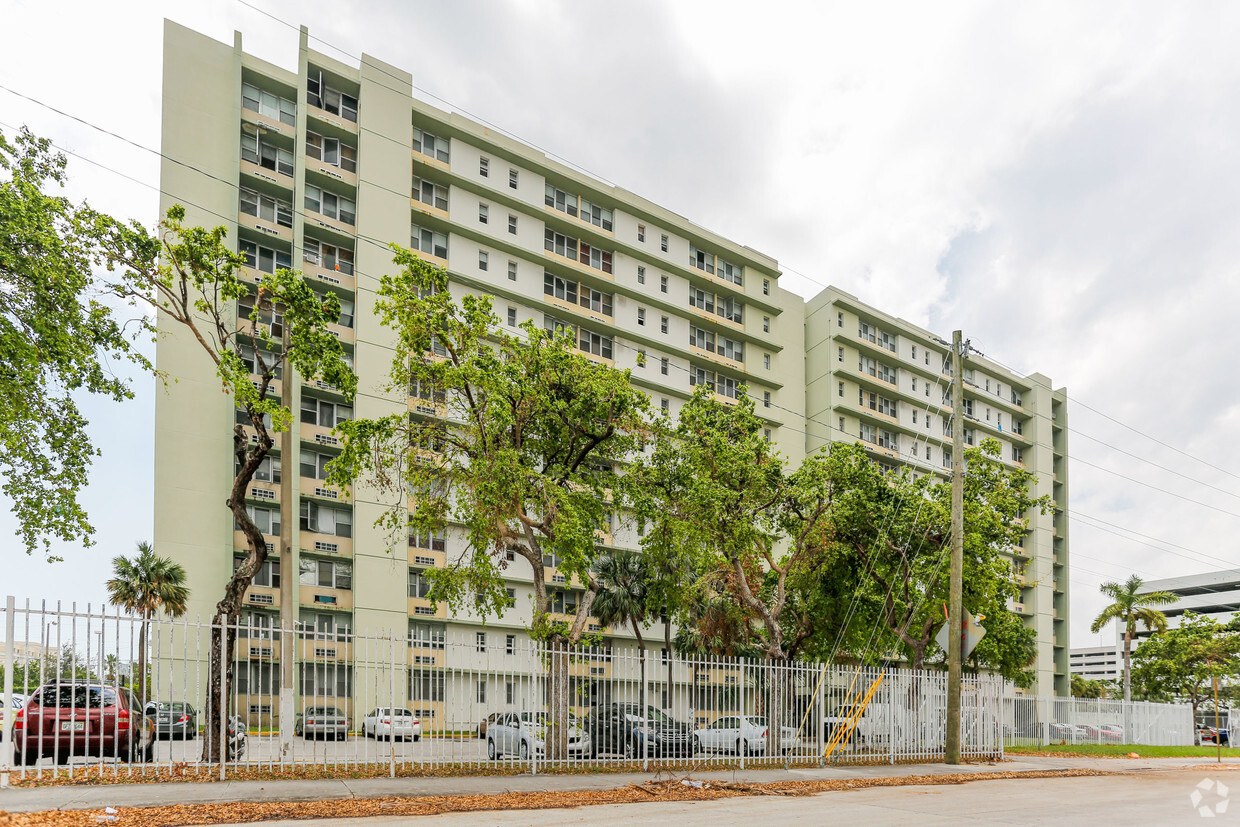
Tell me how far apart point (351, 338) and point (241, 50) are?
49.5 ft

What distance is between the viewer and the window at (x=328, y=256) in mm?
41781

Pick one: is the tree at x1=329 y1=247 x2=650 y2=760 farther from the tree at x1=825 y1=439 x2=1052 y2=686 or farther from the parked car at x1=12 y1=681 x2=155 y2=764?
the tree at x1=825 y1=439 x2=1052 y2=686

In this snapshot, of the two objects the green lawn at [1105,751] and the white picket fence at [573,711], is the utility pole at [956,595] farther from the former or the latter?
the green lawn at [1105,751]

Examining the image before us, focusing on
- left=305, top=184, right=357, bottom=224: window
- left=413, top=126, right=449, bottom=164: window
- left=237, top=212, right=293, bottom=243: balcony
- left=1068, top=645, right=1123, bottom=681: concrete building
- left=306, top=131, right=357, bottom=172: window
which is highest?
left=413, top=126, right=449, bottom=164: window

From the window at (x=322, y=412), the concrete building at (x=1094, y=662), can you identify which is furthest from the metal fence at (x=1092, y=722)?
the concrete building at (x=1094, y=662)

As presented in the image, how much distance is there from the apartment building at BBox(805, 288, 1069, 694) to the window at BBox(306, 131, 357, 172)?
35577 mm

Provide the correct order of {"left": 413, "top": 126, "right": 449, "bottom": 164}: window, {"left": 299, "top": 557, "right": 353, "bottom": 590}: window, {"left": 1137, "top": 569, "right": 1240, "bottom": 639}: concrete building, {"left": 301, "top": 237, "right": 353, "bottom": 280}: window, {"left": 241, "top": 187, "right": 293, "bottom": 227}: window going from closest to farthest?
1. {"left": 299, "top": 557, "right": 353, "bottom": 590}: window
2. {"left": 241, "top": 187, "right": 293, "bottom": 227}: window
3. {"left": 301, "top": 237, "right": 353, "bottom": 280}: window
4. {"left": 413, "top": 126, "right": 449, "bottom": 164}: window
5. {"left": 1137, "top": 569, "right": 1240, "bottom": 639}: concrete building

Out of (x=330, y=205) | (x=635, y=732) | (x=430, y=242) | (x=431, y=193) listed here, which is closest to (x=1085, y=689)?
(x=430, y=242)

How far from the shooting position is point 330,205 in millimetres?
42875

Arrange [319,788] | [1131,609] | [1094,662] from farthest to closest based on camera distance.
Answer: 1. [1094,662]
2. [1131,609]
3. [319,788]

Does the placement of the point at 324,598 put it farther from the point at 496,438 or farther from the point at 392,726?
the point at 392,726

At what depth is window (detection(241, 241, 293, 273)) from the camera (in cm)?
4100

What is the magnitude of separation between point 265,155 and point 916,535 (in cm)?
3489

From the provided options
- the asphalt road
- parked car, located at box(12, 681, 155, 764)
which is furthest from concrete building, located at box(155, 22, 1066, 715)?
the asphalt road
